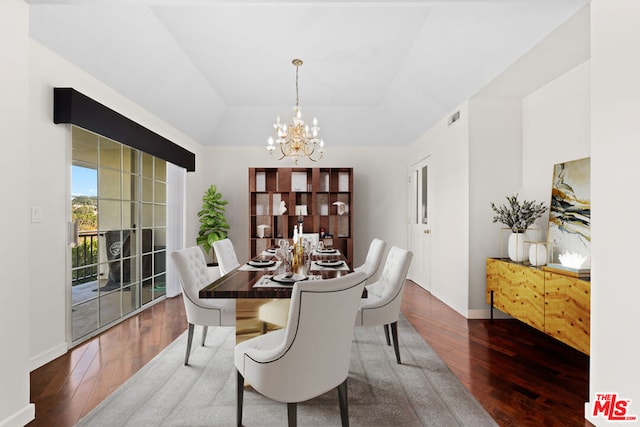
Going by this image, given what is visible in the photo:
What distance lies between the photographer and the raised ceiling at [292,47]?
268cm

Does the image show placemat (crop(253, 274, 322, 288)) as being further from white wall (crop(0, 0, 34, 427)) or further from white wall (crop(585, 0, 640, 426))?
white wall (crop(585, 0, 640, 426))

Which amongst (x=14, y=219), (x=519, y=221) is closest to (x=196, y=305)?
(x=14, y=219)

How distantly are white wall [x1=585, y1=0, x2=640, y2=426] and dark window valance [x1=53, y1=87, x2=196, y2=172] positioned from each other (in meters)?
3.80

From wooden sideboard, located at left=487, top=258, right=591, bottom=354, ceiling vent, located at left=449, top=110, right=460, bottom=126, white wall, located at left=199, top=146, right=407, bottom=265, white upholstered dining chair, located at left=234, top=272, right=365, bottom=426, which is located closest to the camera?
white upholstered dining chair, located at left=234, top=272, right=365, bottom=426

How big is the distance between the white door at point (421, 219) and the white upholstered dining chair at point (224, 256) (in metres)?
3.13

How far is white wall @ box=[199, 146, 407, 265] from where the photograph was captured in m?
6.41

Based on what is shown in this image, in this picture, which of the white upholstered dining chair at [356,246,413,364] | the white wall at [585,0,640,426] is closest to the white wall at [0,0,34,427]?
the white upholstered dining chair at [356,246,413,364]

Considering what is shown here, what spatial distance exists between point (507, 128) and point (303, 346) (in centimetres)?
358

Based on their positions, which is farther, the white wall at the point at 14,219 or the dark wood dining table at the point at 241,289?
the dark wood dining table at the point at 241,289

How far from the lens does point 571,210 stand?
3.09 metres

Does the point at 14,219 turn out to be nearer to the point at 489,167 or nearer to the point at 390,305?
the point at 390,305

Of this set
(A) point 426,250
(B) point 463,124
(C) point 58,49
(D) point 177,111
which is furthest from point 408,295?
(C) point 58,49

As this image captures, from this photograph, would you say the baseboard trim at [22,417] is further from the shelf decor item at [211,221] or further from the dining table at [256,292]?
the shelf decor item at [211,221]

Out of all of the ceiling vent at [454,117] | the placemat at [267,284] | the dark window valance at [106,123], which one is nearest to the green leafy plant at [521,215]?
the ceiling vent at [454,117]
